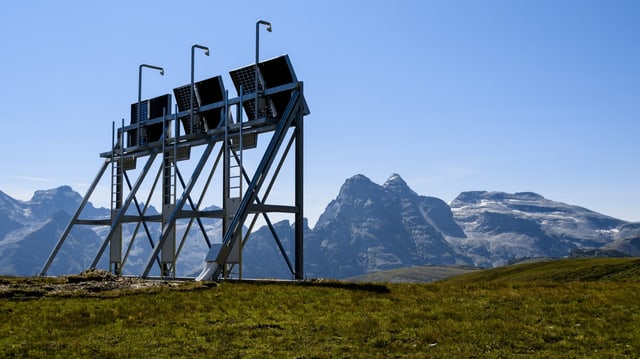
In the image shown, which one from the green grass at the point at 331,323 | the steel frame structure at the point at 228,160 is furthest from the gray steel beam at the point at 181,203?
the green grass at the point at 331,323

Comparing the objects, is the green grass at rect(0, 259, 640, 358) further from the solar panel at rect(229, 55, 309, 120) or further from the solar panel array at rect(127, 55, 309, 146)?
the solar panel array at rect(127, 55, 309, 146)

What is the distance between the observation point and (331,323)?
27.9 metres

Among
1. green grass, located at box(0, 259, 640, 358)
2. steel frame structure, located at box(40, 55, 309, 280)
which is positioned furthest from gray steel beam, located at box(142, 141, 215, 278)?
green grass, located at box(0, 259, 640, 358)

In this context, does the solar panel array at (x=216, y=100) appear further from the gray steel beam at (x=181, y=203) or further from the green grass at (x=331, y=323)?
the green grass at (x=331, y=323)

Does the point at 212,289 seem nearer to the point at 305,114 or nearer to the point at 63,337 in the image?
the point at 63,337

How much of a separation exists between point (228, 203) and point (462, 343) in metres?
27.8

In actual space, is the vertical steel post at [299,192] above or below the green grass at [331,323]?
above

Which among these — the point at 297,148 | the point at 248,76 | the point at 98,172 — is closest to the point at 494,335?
the point at 297,148

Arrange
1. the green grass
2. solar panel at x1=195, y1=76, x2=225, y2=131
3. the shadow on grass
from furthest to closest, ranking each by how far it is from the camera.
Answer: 1. solar panel at x1=195, y1=76, x2=225, y2=131
2. the shadow on grass
3. the green grass

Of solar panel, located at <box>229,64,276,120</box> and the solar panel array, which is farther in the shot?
solar panel, located at <box>229,64,276,120</box>

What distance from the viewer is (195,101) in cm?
5928

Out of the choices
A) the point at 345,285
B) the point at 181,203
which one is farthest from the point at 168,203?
the point at 345,285

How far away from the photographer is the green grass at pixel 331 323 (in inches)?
926

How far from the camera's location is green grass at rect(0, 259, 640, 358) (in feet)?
77.2
